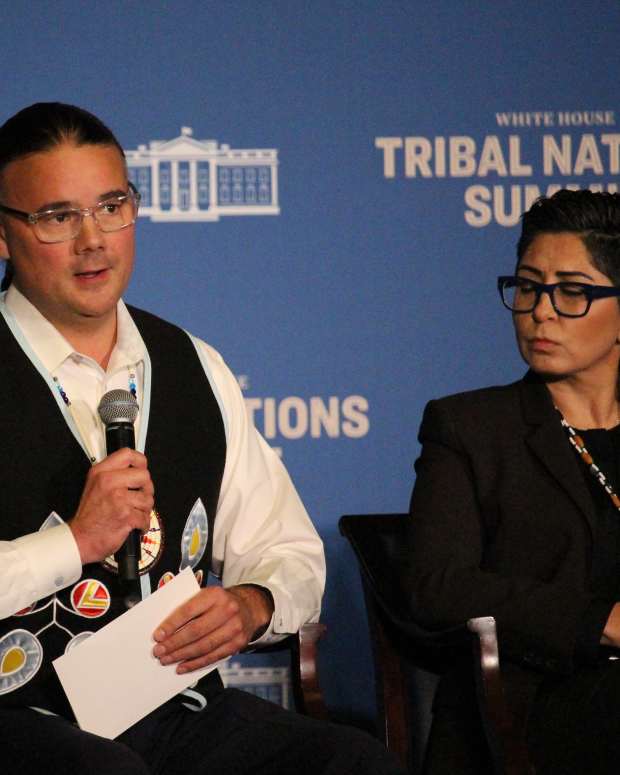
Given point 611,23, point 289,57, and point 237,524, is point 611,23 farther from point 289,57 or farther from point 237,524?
point 237,524

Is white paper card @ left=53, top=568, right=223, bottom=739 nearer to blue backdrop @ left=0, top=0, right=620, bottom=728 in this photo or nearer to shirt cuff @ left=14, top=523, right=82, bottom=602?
shirt cuff @ left=14, top=523, right=82, bottom=602

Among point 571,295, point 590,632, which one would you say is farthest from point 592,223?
point 590,632

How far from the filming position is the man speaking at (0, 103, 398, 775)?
226 centimetres

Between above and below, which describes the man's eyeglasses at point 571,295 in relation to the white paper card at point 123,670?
above

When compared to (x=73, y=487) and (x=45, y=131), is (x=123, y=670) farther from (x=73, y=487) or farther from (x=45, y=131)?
(x=45, y=131)

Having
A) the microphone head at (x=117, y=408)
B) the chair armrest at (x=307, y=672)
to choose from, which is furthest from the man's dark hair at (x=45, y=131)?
the chair armrest at (x=307, y=672)

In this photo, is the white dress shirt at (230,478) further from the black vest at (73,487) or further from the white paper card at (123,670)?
the white paper card at (123,670)

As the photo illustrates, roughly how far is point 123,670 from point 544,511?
0.97m

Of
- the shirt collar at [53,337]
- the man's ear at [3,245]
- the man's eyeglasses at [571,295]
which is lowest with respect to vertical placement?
the shirt collar at [53,337]

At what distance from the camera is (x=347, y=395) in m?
4.01

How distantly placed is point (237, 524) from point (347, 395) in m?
1.35

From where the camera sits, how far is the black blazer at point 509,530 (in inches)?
100

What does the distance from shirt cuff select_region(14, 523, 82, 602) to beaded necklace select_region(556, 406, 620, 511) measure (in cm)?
115

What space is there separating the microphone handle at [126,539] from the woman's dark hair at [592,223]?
3.59 ft
